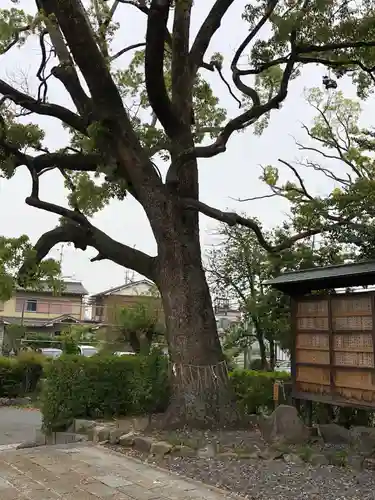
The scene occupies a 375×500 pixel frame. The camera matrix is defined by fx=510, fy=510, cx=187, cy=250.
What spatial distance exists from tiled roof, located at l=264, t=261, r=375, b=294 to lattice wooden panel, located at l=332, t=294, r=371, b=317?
0.77 ft

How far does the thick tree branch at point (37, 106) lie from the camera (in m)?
8.66

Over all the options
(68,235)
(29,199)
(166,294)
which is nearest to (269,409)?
(166,294)

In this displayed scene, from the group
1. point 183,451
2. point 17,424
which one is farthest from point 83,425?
point 17,424

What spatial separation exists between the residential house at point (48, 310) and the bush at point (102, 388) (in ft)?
91.1

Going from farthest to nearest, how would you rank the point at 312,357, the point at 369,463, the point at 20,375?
the point at 20,375 → the point at 312,357 → the point at 369,463

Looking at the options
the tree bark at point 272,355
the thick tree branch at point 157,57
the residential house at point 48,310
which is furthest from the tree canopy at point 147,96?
the residential house at point 48,310

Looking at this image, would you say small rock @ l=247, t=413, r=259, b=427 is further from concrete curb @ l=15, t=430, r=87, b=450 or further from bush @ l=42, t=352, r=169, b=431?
concrete curb @ l=15, t=430, r=87, b=450

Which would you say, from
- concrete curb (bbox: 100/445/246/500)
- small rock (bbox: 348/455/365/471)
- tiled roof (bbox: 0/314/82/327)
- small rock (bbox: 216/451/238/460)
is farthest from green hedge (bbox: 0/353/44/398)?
tiled roof (bbox: 0/314/82/327)

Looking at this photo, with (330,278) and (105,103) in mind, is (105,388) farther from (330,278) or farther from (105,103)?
(105,103)

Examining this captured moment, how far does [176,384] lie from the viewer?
7605 millimetres

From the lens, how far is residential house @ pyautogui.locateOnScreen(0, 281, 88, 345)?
1414 inches

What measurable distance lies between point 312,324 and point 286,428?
4.89 ft

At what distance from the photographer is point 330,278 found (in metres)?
6.71

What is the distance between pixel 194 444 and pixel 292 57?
5.98 m
